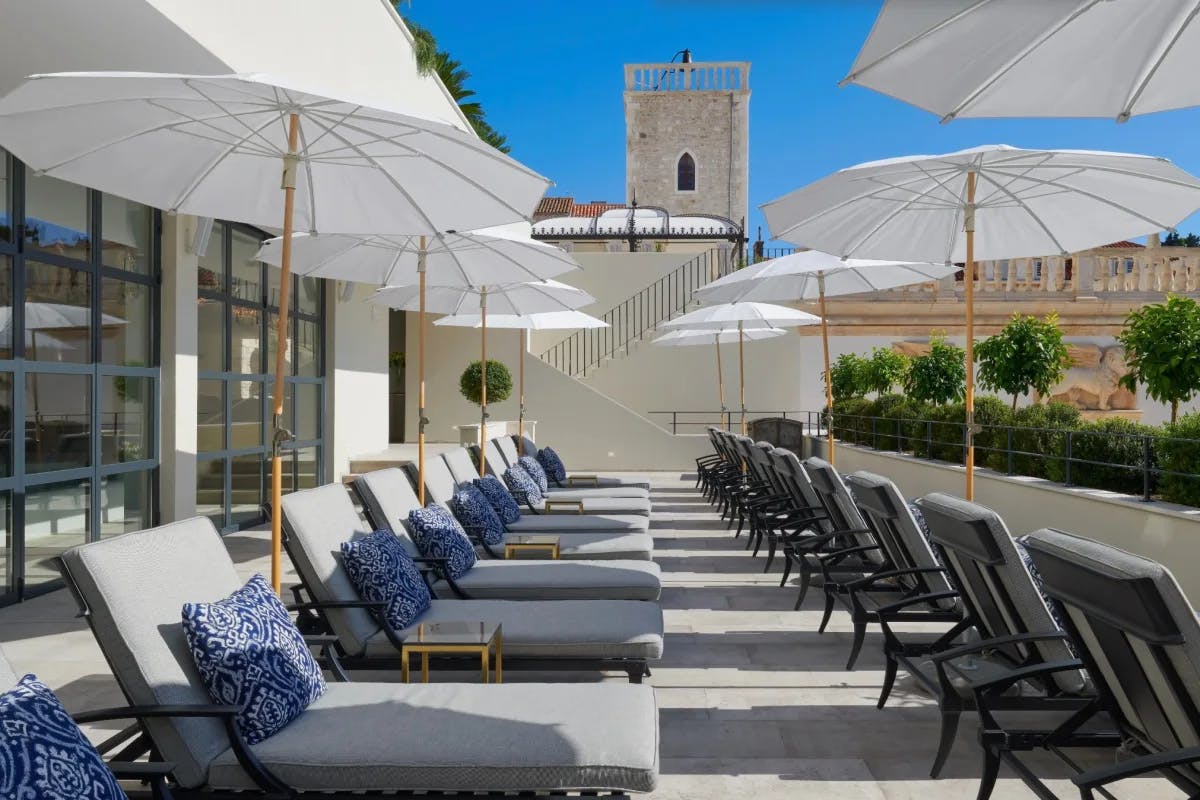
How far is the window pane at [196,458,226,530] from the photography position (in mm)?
8906

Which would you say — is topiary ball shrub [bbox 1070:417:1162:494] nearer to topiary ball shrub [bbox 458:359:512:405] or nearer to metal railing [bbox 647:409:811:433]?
topiary ball shrub [bbox 458:359:512:405]

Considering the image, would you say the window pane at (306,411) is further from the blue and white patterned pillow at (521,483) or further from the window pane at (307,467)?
the blue and white patterned pillow at (521,483)

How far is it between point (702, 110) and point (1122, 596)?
119 feet

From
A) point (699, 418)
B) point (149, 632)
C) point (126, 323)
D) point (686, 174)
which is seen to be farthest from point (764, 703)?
point (686, 174)

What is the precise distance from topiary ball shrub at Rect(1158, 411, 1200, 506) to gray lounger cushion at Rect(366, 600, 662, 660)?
13.9ft

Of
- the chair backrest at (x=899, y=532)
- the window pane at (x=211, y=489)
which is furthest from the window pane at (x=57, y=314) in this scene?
the chair backrest at (x=899, y=532)

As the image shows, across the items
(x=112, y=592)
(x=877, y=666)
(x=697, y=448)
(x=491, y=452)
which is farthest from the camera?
(x=697, y=448)

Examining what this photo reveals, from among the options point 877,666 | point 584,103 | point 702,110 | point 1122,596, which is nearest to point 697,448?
point 877,666

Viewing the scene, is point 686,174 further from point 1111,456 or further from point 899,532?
point 899,532

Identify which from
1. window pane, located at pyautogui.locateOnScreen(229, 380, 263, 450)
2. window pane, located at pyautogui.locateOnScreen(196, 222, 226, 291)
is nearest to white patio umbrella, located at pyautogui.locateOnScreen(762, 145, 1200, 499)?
window pane, located at pyautogui.locateOnScreen(196, 222, 226, 291)

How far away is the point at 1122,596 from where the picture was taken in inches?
92.5

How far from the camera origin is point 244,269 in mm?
9789

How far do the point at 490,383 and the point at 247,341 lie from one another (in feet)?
18.7

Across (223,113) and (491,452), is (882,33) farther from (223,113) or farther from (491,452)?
(491,452)
